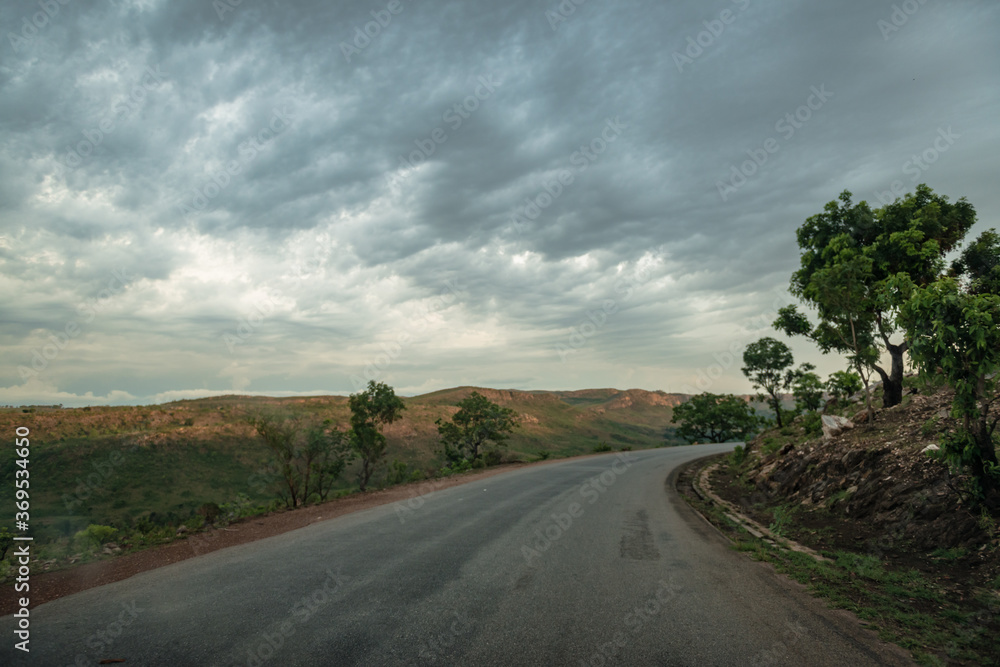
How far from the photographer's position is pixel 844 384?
79.5 feet

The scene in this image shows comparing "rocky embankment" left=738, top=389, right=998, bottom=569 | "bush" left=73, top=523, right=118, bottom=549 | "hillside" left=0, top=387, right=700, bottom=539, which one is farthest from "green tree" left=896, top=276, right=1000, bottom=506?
"hillside" left=0, top=387, right=700, bottom=539

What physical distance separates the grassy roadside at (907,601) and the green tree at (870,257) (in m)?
9.66

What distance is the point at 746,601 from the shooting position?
5395 mm

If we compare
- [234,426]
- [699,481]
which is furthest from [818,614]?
[234,426]

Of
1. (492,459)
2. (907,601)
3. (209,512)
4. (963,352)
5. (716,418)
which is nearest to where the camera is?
(907,601)

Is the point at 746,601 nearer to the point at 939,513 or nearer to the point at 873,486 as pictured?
the point at 939,513

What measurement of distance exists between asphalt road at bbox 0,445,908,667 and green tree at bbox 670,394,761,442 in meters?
62.4

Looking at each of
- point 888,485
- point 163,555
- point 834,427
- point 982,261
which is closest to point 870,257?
point 982,261

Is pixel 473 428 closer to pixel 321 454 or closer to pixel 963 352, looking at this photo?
pixel 321 454

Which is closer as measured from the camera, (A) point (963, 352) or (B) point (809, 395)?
(A) point (963, 352)

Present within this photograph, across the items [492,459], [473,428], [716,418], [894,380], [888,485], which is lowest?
[716,418]

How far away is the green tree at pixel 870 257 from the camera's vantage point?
47.8 feet

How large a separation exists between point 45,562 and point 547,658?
9.13 meters

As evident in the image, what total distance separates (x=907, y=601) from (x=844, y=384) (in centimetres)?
2319
